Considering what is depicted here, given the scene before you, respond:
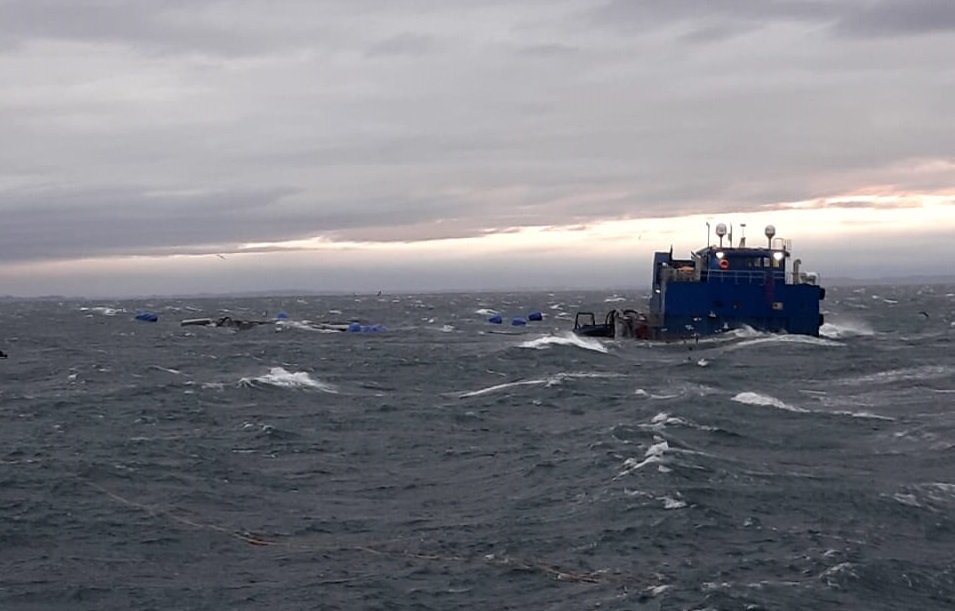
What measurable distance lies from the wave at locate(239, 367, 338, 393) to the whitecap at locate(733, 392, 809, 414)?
19.6m

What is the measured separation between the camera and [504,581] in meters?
21.2

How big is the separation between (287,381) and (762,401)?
24.5m

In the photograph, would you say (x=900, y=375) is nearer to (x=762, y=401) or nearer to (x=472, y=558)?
(x=762, y=401)

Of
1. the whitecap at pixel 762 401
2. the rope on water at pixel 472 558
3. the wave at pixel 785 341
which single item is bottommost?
the rope on water at pixel 472 558

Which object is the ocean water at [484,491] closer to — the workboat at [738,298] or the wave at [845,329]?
the workboat at [738,298]

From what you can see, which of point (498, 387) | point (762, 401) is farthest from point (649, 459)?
point (498, 387)

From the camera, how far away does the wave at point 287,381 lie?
2185 inches

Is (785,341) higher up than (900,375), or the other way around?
(785,341)

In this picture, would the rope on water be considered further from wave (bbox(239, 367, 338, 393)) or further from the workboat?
the workboat

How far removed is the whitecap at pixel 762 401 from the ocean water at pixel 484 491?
0.98ft

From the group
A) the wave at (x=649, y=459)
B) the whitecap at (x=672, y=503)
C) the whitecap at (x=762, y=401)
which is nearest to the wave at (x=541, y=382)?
the whitecap at (x=762, y=401)

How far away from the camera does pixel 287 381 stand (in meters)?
57.1

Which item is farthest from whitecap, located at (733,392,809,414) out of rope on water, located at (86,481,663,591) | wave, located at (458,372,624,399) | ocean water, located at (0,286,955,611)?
rope on water, located at (86,481,663,591)

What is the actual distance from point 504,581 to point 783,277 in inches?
2589
